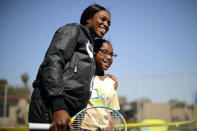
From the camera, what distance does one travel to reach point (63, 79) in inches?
67.0

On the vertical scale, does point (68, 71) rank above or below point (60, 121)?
above

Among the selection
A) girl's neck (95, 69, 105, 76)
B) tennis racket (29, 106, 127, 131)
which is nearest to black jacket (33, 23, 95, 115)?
tennis racket (29, 106, 127, 131)

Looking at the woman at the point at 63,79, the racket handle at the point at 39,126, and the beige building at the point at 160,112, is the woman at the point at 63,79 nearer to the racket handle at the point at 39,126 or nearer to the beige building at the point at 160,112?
the racket handle at the point at 39,126

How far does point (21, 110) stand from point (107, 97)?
1194cm

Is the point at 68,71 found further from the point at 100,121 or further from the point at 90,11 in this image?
the point at 90,11

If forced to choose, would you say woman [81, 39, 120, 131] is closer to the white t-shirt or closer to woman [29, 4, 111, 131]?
the white t-shirt

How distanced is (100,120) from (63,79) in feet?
1.78

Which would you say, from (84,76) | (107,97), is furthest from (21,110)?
(84,76)

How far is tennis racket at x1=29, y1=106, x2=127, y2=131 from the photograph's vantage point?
1.84 m

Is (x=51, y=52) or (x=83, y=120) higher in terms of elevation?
(x=51, y=52)

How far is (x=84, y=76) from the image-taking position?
1.77 m

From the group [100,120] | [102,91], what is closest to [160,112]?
[102,91]

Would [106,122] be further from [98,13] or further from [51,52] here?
[98,13]

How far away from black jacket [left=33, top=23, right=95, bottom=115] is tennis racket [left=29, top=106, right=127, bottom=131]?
10 cm
